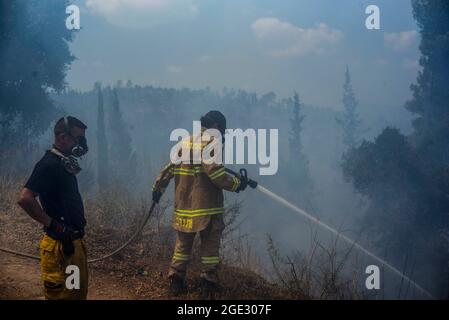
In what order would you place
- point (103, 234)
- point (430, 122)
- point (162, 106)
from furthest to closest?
point (162, 106), point (430, 122), point (103, 234)

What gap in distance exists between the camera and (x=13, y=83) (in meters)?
16.8

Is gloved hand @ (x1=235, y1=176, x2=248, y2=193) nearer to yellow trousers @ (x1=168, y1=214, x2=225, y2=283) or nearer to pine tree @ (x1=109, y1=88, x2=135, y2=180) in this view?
yellow trousers @ (x1=168, y1=214, x2=225, y2=283)

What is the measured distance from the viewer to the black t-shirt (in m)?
3.16

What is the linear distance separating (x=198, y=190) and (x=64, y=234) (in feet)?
5.10

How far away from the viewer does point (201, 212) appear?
13.8 feet

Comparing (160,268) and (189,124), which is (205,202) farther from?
(189,124)

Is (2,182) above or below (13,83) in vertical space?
below

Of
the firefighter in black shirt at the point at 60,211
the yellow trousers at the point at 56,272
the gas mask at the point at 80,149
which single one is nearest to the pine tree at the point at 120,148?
the gas mask at the point at 80,149

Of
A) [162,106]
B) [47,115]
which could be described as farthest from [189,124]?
[47,115]

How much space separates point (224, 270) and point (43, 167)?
3.07 metres

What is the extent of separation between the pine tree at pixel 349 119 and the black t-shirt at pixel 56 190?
61893 millimetres

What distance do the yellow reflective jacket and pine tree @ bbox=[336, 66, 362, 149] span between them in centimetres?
6064

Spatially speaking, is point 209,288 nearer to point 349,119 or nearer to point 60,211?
point 60,211

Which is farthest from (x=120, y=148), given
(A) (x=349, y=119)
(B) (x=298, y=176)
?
(A) (x=349, y=119)
